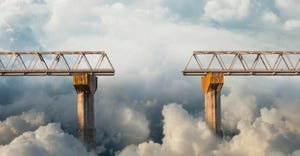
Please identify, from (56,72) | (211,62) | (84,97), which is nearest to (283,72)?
(211,62)

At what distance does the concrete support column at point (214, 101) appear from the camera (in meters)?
75.4

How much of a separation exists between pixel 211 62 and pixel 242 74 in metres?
7.08

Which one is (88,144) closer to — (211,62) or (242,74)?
(211,62)

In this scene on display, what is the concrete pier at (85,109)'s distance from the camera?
7444 centimetres

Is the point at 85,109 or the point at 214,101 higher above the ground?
the point at 214,101

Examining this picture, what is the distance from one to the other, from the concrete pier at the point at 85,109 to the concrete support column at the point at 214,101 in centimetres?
2379

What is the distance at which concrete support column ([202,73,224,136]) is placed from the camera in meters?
75.4

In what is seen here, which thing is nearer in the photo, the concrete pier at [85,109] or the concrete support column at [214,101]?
the concrete pier at [85,109]

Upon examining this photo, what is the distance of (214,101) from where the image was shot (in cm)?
7644

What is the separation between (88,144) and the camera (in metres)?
74.1

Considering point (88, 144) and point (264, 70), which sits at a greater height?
point (264, 70)

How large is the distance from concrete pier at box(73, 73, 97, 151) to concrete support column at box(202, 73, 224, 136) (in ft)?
78.0

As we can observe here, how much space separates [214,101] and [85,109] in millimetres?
26328

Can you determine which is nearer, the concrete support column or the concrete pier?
the concrete pier
